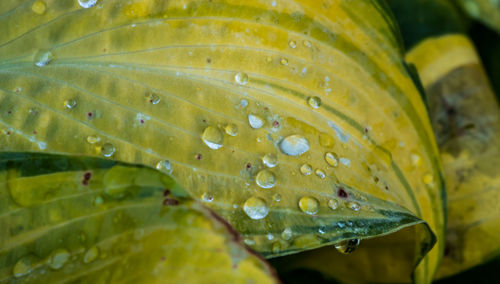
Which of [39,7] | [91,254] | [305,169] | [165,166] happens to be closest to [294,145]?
[305,169]

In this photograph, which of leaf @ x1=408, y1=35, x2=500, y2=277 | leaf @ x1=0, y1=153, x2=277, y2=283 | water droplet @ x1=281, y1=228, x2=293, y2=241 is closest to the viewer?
leaf @ x1=0, y1=153, x2=277, y2=283

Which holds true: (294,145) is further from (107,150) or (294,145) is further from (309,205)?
(107,150)

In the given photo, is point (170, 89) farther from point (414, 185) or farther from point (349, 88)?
point (414, 185)

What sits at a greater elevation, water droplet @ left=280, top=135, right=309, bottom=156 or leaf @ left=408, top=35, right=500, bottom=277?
water droplet @ left=280, top=135, right=309, bottom=156

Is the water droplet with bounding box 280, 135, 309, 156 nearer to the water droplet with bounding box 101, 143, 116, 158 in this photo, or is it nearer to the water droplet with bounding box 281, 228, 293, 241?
the water droplet with bounding box 281, 228, 293, 241

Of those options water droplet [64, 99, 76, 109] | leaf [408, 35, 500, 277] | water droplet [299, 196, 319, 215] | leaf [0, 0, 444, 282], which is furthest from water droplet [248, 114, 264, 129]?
leaf [408, 35, 500, 277]

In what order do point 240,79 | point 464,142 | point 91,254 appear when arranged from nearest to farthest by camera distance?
point 91,254 → point 240,79 → point 464,142
